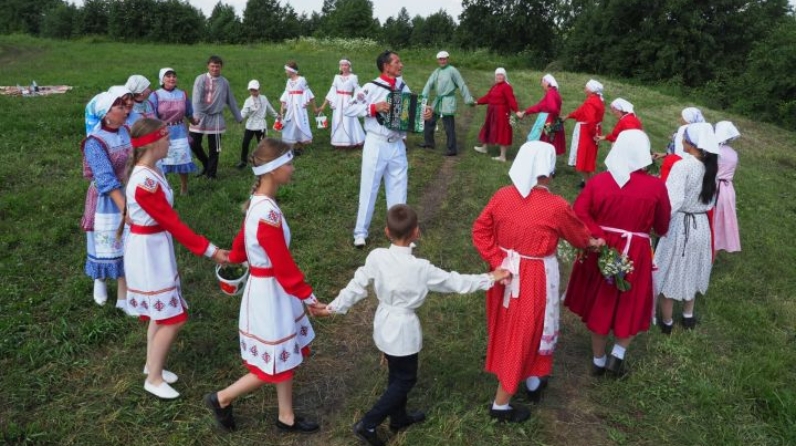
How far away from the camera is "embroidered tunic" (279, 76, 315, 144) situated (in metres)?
11.3

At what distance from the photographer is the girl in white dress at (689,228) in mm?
5145

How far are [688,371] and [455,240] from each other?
3352 mm

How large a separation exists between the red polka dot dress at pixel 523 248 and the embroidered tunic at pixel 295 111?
26.6 ft

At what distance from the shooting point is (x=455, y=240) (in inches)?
293

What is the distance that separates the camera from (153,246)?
390 centimetres

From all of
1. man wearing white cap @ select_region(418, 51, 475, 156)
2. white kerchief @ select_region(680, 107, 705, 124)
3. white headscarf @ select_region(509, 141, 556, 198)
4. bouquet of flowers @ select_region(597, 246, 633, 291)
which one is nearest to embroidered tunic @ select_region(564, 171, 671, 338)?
bouquet of flowers @ select_region(597, 246, 633, 291)

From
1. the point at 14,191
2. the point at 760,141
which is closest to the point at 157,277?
the point at 14,191

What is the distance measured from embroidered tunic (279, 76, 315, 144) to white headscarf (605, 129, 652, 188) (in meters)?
8.13

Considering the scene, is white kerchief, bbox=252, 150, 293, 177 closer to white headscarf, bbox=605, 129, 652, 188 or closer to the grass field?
the grass field

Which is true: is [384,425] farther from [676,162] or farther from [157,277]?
[676,162]

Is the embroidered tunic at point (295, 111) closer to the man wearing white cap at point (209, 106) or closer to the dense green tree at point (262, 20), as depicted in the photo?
the man wearing white cap at point (209, 106)

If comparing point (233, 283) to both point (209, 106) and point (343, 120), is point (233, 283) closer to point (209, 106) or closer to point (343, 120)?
point (209, 106)

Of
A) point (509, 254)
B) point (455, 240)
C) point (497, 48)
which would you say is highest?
point (497, 48)

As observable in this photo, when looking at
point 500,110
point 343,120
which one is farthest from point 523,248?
point 343,120
